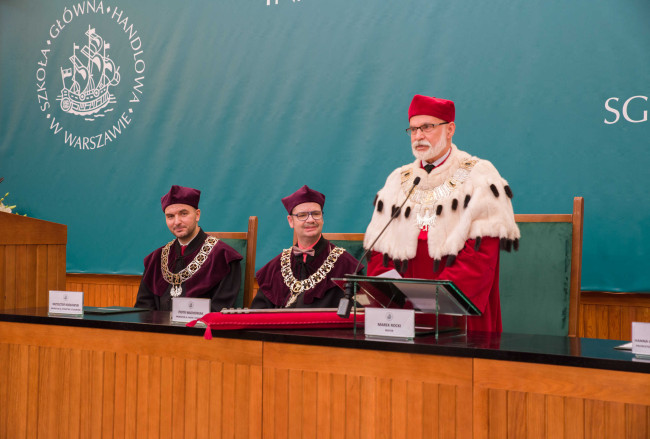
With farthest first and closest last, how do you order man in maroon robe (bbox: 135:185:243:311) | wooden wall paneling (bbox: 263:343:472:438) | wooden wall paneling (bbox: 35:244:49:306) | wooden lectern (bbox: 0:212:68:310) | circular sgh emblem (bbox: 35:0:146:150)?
1. circular sgh emblem (bbox: 35:0:146:150)
2. man in maroon robe (bbox: 135:185:243:311)
3. wooden wall paneling (bbox: 35:244:49:306)
4. wooden lectern (bbox: 0:212:68:310)
5. wooden wall paneling (bbox: 263:343:472:438)


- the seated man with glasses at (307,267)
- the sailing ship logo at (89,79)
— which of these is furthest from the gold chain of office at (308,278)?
the sailing ship logo at (89,79)

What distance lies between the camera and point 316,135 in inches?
158

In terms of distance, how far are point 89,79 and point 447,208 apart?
3.41m

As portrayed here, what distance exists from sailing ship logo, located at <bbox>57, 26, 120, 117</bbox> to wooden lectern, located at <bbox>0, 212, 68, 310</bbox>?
183 cm

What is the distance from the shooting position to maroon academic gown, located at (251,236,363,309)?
296 cm

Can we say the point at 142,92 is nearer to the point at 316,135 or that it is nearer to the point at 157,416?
the point at 316,135

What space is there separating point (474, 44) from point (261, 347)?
2.32 meters

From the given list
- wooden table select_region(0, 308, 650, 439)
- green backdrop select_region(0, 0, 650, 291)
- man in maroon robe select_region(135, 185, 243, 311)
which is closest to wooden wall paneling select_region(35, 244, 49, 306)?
man in maroon robe select_region(135, 185, 243, 311)

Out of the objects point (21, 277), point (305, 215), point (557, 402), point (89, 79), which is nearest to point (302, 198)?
point (305, 215)

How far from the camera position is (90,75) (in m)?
4.85

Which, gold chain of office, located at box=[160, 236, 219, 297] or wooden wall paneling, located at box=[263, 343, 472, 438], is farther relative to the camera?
gold chain of office, located at box=[160, 236, 219, 297]

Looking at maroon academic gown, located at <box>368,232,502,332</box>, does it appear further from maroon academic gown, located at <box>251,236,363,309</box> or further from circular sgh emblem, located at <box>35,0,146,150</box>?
circular sgh emblem, located at <box>35,0,146,150</box>

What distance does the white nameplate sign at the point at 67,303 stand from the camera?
2.38 m

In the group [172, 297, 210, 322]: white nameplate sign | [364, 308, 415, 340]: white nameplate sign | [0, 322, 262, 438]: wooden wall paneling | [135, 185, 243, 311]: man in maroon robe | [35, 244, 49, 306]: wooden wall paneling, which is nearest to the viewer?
[364, 308, 415, 340]: white nameplate sign
